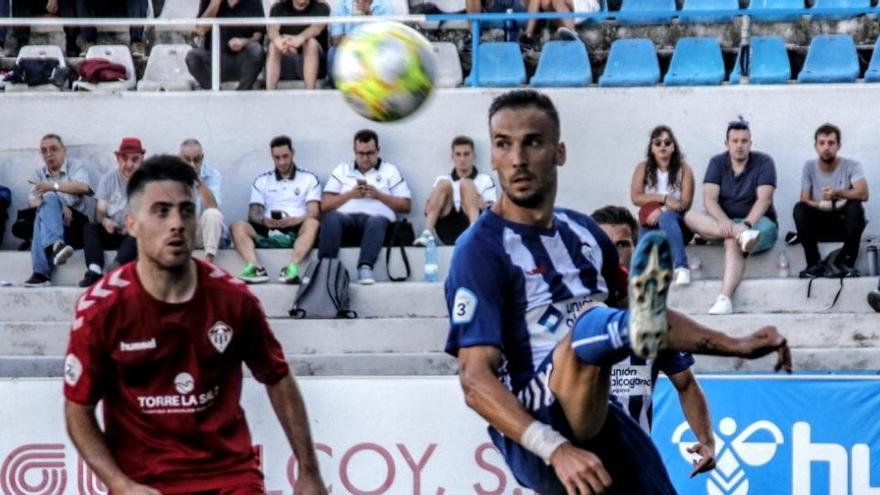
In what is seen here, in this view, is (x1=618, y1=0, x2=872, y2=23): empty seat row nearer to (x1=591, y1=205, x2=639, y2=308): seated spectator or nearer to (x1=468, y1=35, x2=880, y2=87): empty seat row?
(x1=468, y1=35, x2=880, y2=87): empty seat row

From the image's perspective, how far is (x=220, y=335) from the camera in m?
6.43

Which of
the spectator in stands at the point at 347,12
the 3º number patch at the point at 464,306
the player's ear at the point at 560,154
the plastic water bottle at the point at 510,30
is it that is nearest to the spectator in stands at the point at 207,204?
the spectator in stands at the point at 347,12

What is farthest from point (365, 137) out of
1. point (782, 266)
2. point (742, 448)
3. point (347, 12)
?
point (742, 448)

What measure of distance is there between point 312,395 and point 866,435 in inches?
127

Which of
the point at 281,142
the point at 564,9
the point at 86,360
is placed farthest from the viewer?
the point at 564,9

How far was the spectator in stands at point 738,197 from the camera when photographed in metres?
13.2

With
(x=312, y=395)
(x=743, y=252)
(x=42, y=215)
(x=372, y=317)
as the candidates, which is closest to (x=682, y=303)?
(x=743, y=252)

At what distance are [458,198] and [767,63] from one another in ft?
11.2

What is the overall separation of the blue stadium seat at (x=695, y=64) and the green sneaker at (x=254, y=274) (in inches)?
169

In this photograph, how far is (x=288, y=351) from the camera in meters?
12.7

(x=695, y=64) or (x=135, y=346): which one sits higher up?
(x=695, y=64)

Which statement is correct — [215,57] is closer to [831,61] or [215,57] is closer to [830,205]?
[831,61]

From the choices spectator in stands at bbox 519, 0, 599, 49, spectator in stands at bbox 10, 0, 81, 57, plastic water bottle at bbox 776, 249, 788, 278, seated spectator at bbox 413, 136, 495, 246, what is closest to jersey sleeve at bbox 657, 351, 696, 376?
plastic water bottle at bbox 776, 249, 788, 278

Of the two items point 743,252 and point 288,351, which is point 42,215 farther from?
point 743,252
